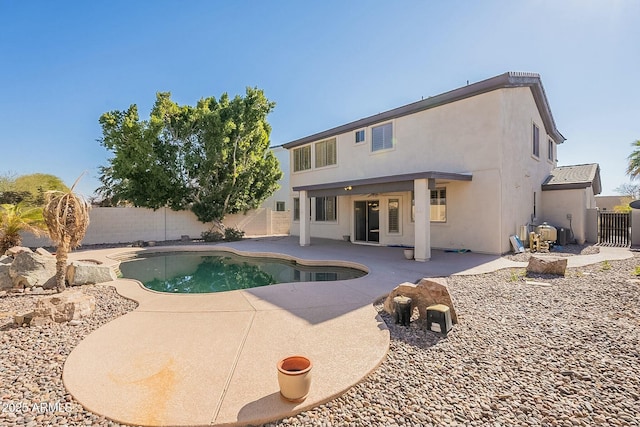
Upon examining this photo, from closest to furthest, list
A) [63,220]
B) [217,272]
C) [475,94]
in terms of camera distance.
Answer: [63,220] < [217,272] < [475,94]

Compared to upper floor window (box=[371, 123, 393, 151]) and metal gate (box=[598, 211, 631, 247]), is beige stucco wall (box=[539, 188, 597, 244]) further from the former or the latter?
upper floor window (box=[371, 123, 393, 151])

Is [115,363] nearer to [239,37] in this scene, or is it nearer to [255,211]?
[239,37]

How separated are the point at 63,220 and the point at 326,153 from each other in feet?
43.0

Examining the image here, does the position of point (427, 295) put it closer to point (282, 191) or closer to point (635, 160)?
point (282, 191)

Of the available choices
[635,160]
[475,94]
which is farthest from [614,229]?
[635,160]

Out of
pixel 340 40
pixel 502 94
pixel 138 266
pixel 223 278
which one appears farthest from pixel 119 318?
pixel 502 94

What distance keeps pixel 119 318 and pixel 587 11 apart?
14.7m

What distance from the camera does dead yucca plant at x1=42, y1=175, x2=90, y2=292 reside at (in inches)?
265

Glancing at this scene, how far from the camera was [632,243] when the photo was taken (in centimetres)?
1390

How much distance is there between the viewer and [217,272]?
10.8 metres

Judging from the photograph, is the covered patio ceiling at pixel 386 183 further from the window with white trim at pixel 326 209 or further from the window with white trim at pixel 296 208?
the window with white trim at pixel 296 208

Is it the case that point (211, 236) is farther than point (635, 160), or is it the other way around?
point (635, 160)

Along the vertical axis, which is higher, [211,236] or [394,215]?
[394,215]

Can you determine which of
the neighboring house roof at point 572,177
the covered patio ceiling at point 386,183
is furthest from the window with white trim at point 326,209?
the neighboring house roof at point 572,177
